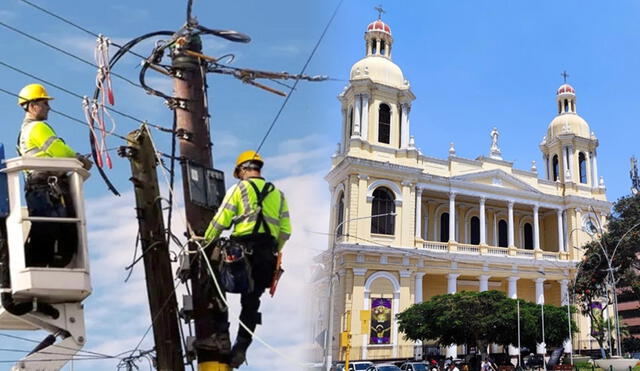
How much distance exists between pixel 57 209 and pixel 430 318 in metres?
29.2

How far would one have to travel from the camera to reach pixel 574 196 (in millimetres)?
42469

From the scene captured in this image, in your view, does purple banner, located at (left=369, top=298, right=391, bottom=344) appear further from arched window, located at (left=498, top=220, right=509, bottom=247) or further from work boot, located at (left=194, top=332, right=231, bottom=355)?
work boot, located at (left=194, top=332, right=231, bottom=355)

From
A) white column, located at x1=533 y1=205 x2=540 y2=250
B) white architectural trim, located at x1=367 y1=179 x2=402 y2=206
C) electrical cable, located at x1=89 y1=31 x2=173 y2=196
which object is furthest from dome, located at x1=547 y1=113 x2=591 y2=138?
electrical cable, located at x1=89 y1=31 x2=173 y2=196

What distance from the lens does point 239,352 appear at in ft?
12.0

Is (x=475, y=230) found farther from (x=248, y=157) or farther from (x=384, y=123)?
(x=248, y=157)

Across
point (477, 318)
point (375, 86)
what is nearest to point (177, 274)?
point (477, 318)

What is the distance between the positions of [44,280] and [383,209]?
33626mm

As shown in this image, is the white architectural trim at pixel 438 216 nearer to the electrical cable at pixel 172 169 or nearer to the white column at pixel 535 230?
the white column at pixel 535 230

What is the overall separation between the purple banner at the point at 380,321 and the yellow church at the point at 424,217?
0.05m

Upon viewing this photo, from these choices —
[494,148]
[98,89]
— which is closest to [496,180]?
[494,148]

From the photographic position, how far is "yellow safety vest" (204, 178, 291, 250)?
3.48 meters

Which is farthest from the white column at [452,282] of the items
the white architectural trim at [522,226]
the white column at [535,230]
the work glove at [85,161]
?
the work glove at [85,161]

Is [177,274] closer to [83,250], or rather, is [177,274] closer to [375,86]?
[83,250]

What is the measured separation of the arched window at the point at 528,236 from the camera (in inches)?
1712
